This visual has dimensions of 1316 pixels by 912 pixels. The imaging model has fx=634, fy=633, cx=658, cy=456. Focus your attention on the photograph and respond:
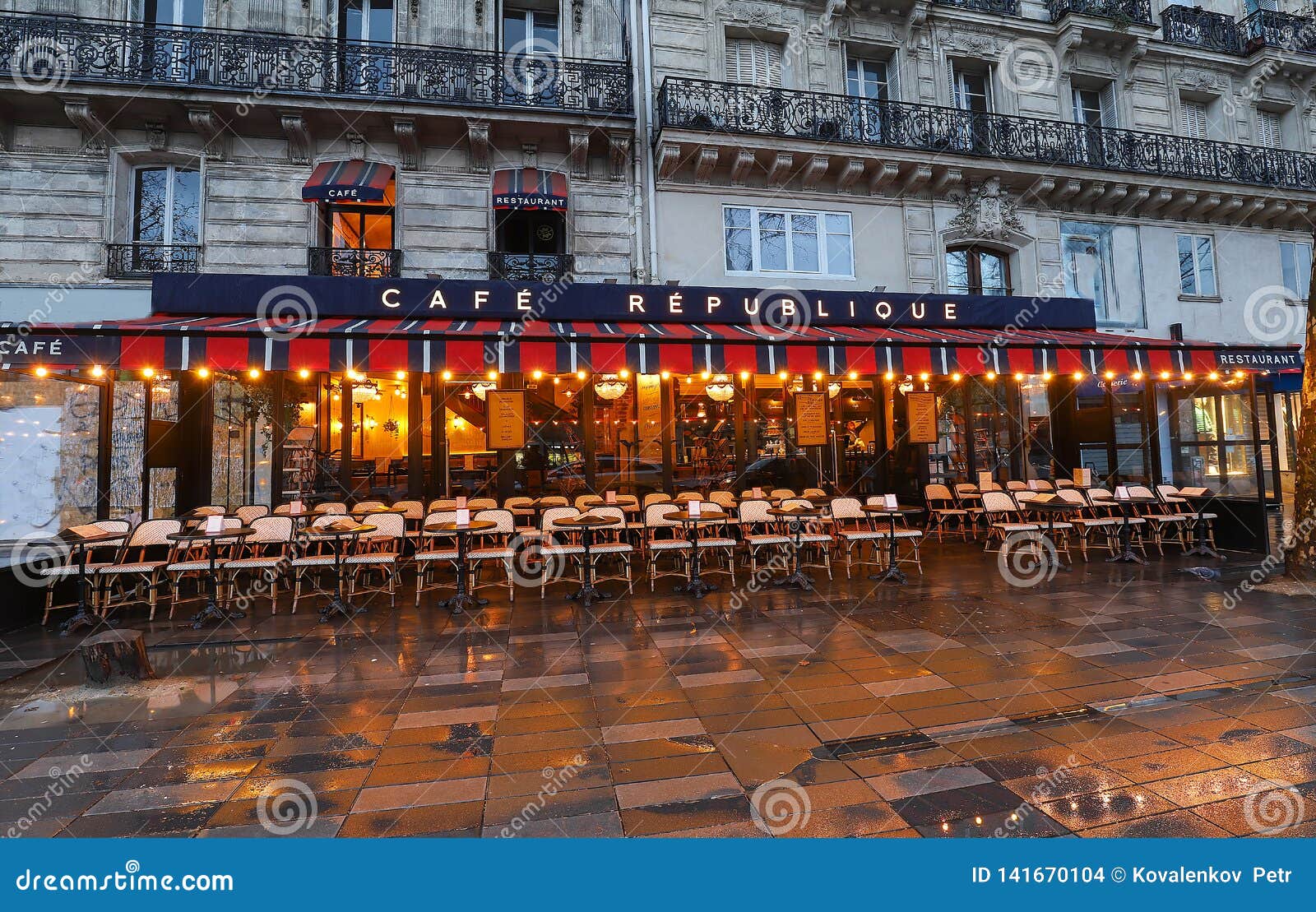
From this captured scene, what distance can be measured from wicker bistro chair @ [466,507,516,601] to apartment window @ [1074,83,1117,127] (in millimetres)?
15374

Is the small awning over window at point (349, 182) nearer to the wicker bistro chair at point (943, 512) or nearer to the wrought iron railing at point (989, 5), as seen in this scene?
the wicker bistro chair at point (943, 512)

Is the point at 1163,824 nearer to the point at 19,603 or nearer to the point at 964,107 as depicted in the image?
the point at 19,603

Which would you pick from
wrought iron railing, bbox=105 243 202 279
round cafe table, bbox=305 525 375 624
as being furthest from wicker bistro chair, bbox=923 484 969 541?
wrought iron railing, bbox=105 243 202 279

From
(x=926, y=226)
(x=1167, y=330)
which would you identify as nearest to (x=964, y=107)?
(x=926, y=226)

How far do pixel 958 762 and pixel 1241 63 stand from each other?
805 inches

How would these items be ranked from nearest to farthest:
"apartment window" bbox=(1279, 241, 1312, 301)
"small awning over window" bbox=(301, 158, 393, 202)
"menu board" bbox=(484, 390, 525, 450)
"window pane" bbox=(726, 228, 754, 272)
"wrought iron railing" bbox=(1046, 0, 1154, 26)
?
"menu board" bbox=(484, 390, 525, 450), "small awning over window" bbox=(301, 158, 393, 202), "window pane" bbox=(726, 228, 754, 272), "wrought iron railing" bbox=(1046, 0, 1154, 26), "apartment window" bbox=(1279, 241, 1312, 301)

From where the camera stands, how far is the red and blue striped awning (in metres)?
6.62

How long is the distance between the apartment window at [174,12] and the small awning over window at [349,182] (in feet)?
11.3

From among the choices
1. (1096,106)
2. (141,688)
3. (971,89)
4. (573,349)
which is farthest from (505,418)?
(1096,106)

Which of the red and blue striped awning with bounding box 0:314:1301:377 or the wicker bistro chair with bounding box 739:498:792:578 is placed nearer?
the red and blue striped awning with bounding box 0:314:1301:377

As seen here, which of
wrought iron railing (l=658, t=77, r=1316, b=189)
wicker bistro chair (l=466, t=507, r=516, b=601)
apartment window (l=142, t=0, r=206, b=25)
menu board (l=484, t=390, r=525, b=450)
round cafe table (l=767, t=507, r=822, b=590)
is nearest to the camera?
wicker bistro chair (l=466, t=507, r=516, b=601)

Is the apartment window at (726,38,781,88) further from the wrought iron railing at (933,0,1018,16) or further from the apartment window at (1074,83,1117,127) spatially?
the apartment window at (1074,83,1117,127)

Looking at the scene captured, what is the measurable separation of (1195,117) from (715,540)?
54.7 ft

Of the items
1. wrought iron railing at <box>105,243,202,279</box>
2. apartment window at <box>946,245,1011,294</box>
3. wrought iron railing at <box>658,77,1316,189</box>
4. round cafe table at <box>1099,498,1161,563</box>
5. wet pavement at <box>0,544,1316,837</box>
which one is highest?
wrought iron railing at <box>658,77,1316,189</box>
